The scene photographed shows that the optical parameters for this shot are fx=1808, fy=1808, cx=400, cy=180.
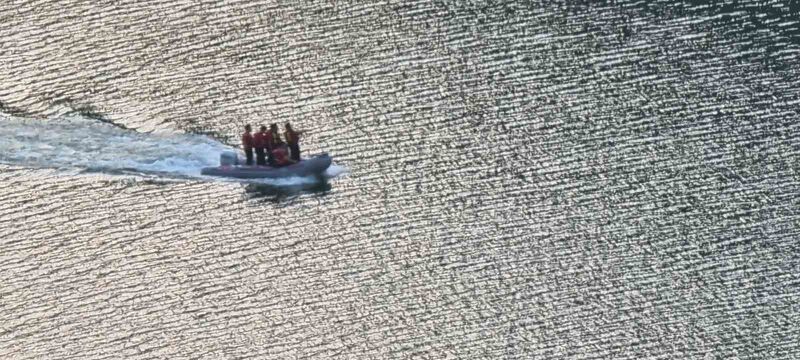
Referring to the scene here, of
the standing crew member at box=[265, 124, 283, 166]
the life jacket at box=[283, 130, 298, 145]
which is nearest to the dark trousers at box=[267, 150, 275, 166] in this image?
the standing crew member at box=[265, 124, 283, 166]

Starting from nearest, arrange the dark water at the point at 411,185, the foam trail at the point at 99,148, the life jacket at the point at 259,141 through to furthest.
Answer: the dark water at the point at 411,185
the life jacket at the point at 259,141
the foam trail at the point at 99,148

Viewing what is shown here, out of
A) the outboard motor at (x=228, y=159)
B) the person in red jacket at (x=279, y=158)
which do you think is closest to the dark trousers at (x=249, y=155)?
the outboard motor at (x=228, y=159)

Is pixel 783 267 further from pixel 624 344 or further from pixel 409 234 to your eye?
pixel 409 234

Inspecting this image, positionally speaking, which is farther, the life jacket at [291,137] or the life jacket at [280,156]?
the life jacket at [280,156]

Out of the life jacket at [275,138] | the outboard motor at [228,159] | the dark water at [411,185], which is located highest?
the life jacket at [275,138]

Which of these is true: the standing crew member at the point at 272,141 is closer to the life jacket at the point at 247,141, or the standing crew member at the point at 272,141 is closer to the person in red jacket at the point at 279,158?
the person in red jacket at the point at 279,158

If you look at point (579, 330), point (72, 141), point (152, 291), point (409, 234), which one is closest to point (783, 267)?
point (579, 330)

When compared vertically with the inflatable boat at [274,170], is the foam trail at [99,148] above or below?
above

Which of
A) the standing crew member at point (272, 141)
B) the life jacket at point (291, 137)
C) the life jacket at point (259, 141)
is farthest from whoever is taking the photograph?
the standing crew member at point (272, 141)
